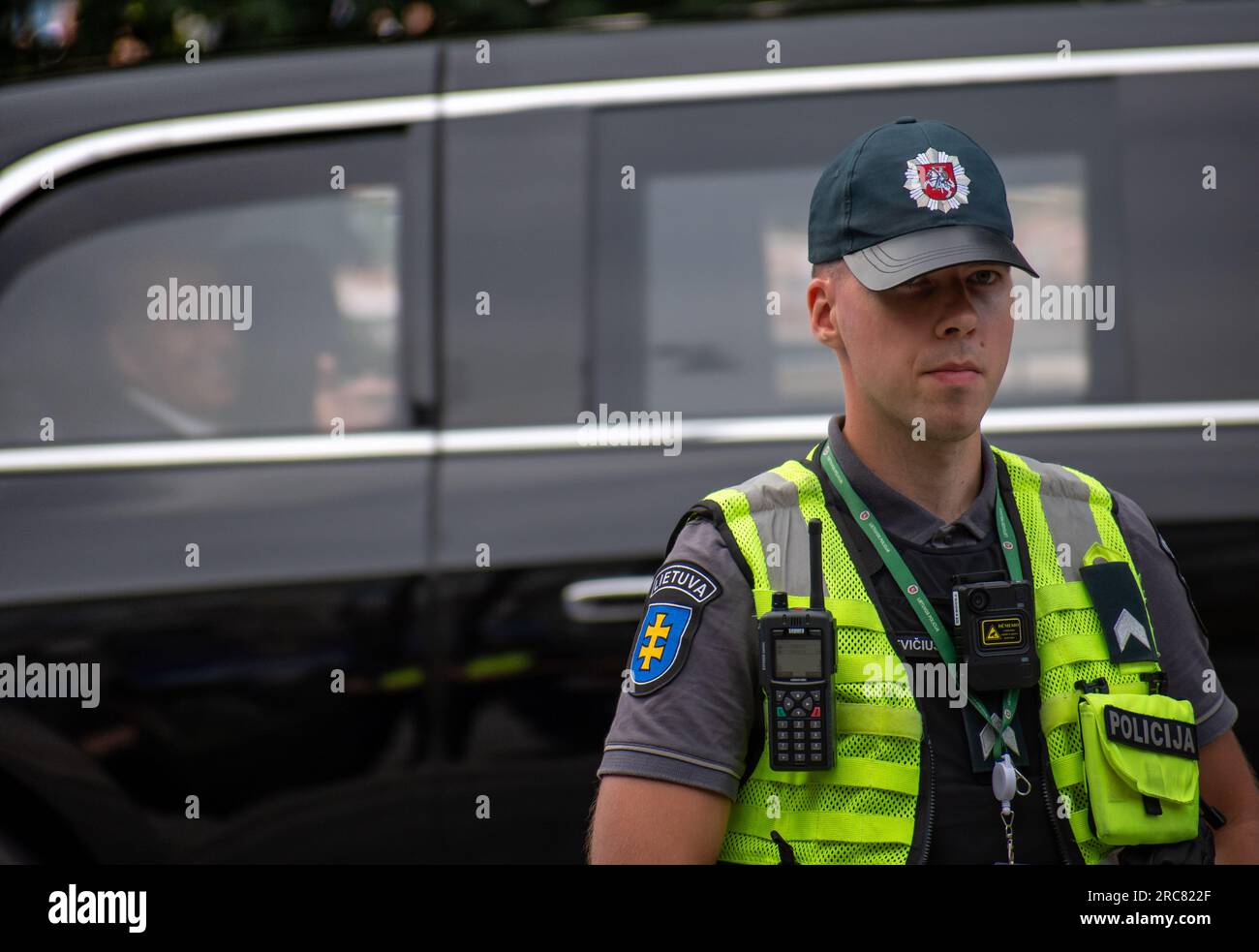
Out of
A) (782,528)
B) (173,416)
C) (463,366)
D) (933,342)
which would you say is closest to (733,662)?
(782,528)

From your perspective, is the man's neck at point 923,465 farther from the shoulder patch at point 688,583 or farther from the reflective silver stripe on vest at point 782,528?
the shoulder patch at point 688,583

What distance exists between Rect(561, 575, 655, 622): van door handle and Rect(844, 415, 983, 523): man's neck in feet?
2.93

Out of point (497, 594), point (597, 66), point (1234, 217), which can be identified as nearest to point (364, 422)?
point (497, 594)

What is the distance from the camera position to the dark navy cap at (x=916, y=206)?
4.62 feet

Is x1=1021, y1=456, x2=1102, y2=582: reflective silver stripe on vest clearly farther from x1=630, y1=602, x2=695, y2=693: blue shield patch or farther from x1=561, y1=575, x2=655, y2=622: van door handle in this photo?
x1=561, y1=575, x2=655, y2=622: van door handle

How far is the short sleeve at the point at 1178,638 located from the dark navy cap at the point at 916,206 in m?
0.37

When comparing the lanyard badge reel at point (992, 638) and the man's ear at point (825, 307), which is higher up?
the man's ear at point (825, 307)

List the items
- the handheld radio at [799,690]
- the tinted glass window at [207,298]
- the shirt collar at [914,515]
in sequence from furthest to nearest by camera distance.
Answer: the tinted glass window at [207,298]
the shirt collar at [914,515]
the handheld radio at [799,690]

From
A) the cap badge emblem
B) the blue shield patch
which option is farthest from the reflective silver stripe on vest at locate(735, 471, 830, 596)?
the cap badge emblem

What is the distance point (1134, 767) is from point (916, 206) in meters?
0.61

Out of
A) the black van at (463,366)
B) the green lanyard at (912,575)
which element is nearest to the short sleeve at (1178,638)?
the green lanyard at (912,575)

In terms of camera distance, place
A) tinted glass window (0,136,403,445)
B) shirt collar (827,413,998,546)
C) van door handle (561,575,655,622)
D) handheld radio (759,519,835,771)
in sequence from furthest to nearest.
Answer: tinted glass window (0,136,403,445) < van door handle (561,575,655,622) < shirt collar (827,413,998,546) < handheld radio (759,519,835,771)

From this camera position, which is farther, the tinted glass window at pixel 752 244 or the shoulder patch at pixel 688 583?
the tinted glass window at pixel 752 244

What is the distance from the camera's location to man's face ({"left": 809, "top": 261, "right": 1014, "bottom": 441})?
1.42m
